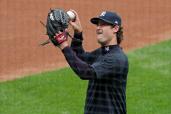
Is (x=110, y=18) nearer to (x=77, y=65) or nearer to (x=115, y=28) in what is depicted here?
(x=115, y=28)

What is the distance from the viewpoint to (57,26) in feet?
12.4

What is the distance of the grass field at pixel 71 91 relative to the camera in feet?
21.9

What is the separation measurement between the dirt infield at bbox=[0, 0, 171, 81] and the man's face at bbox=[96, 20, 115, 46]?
4149 mm

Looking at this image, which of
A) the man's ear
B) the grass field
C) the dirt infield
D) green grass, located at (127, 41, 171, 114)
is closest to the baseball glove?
the man's ear

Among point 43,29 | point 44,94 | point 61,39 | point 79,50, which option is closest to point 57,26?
point 61,39

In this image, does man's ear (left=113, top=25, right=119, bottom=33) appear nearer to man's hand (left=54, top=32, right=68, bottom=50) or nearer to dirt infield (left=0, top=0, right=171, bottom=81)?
man's hand (left=54, top=32, right=68, bottom=50)

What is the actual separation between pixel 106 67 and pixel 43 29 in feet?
21.1

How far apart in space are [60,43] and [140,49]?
221 inches

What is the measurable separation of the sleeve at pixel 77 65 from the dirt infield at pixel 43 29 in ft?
14.5

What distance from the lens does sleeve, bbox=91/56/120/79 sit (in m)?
3.88

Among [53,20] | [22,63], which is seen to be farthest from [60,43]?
[22,63]

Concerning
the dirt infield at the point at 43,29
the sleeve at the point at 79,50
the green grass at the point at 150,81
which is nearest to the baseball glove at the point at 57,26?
the sleeve at the point at 79,50

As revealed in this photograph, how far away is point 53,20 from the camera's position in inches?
150

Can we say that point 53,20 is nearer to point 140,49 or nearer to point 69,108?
point 69,108
